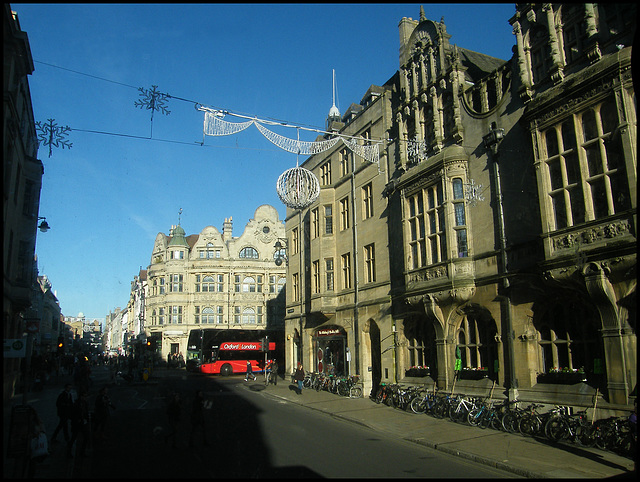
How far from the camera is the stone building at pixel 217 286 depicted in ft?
201

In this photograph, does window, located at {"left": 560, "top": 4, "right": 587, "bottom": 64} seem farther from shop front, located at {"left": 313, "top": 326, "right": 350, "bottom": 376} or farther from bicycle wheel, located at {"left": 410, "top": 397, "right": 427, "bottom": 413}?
shop front, located at {"left": 313, "top": 326, "right": 350, "bottom": 376}

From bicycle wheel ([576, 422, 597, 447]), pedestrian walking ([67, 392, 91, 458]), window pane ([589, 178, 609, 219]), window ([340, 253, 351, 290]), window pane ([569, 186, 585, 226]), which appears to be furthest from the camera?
window ([340, 253, 351, 290])

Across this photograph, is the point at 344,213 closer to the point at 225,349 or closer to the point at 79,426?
the point at 79,426

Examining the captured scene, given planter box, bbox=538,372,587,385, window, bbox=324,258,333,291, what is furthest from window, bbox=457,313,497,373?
window, bbox=324,258,333,291

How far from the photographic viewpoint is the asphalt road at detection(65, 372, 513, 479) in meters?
10.2

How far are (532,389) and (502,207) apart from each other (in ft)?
20.1

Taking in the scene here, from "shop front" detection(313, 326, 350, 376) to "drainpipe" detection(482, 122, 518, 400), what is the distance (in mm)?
10859

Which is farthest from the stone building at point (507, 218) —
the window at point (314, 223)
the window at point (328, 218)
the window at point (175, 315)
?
the window at point (175, 315)

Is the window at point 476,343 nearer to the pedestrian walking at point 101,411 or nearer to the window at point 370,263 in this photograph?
the window at point 370,263

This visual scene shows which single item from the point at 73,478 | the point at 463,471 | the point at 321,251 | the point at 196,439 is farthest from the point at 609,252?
the point at 321,251

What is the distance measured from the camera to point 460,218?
753 inches

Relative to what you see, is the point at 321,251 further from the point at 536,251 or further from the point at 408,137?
the point at 536,251

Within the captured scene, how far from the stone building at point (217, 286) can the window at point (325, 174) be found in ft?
98.7

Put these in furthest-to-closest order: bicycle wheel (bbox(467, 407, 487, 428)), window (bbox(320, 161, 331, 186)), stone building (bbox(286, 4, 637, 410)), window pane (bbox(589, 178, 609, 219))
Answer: window (bbox(320, 161, 331, 186))
bicycle wheel (bbox(467, 407, 487, 428))
window pane (bbox(589, 178, 609, 219))
stone building (bbox(286, 4, 637, 410))
